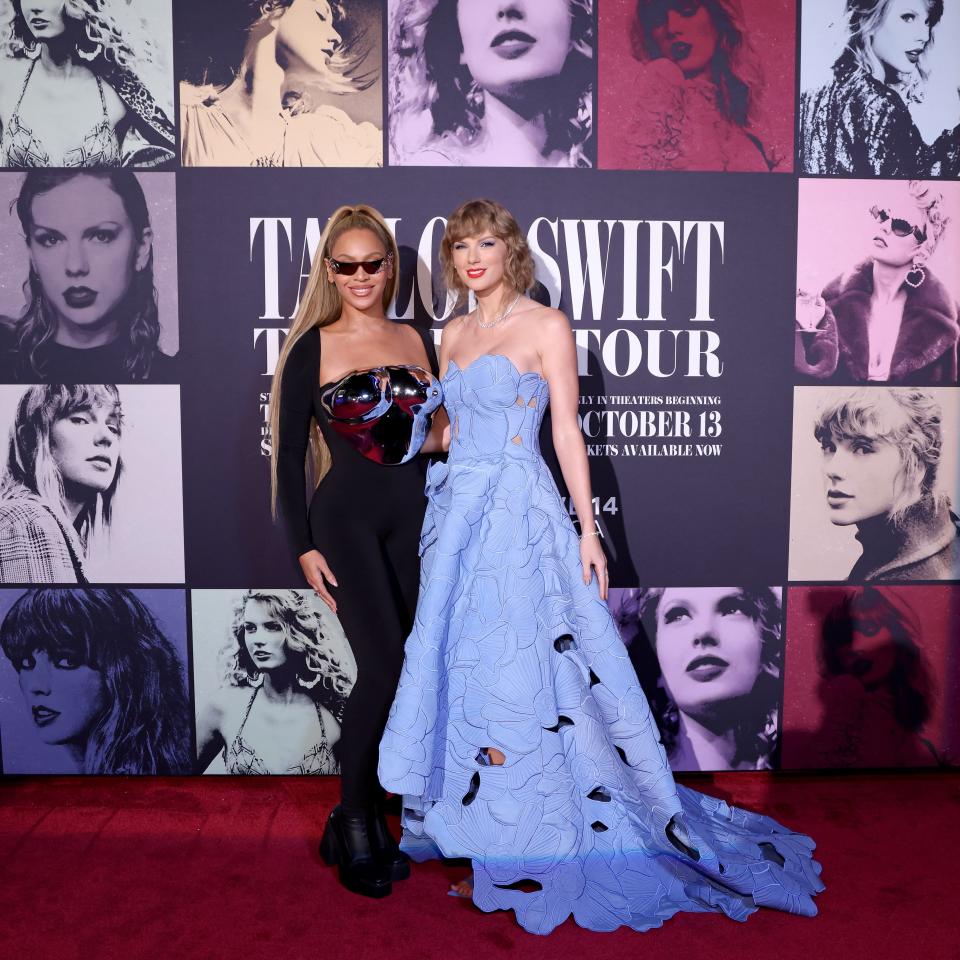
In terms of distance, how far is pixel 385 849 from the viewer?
267 centimetres

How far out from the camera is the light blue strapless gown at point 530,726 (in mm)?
2432

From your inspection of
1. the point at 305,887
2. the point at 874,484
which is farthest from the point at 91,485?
the point at 874,484

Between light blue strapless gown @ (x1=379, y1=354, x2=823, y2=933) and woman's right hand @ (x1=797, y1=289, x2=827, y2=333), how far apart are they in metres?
1.26

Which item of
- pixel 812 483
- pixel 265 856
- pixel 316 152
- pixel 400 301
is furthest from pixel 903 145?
pixel 265 856

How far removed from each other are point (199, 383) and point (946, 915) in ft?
9.36

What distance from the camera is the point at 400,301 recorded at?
10.7 feet

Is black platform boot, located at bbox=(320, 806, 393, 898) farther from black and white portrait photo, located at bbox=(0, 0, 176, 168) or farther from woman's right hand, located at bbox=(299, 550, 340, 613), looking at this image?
black and white portrait photo, located at bbox=(0, 0, 176, 168)

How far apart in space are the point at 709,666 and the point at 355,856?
4.87ft

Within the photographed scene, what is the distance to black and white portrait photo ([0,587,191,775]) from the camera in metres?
3.33

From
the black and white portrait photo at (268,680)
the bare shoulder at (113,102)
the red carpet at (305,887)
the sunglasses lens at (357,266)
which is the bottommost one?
the red carpet at (305,887)

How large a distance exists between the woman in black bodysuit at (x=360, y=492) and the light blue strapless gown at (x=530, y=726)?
0.47 feet

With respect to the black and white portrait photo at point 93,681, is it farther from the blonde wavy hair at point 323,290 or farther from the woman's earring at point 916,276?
the woman's earring at point 916,276

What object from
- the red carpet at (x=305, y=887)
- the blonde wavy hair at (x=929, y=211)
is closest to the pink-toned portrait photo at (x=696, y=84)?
the blonde wavy hair at (x=929, y=211)

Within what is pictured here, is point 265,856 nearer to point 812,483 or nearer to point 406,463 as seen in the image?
point 406,463
